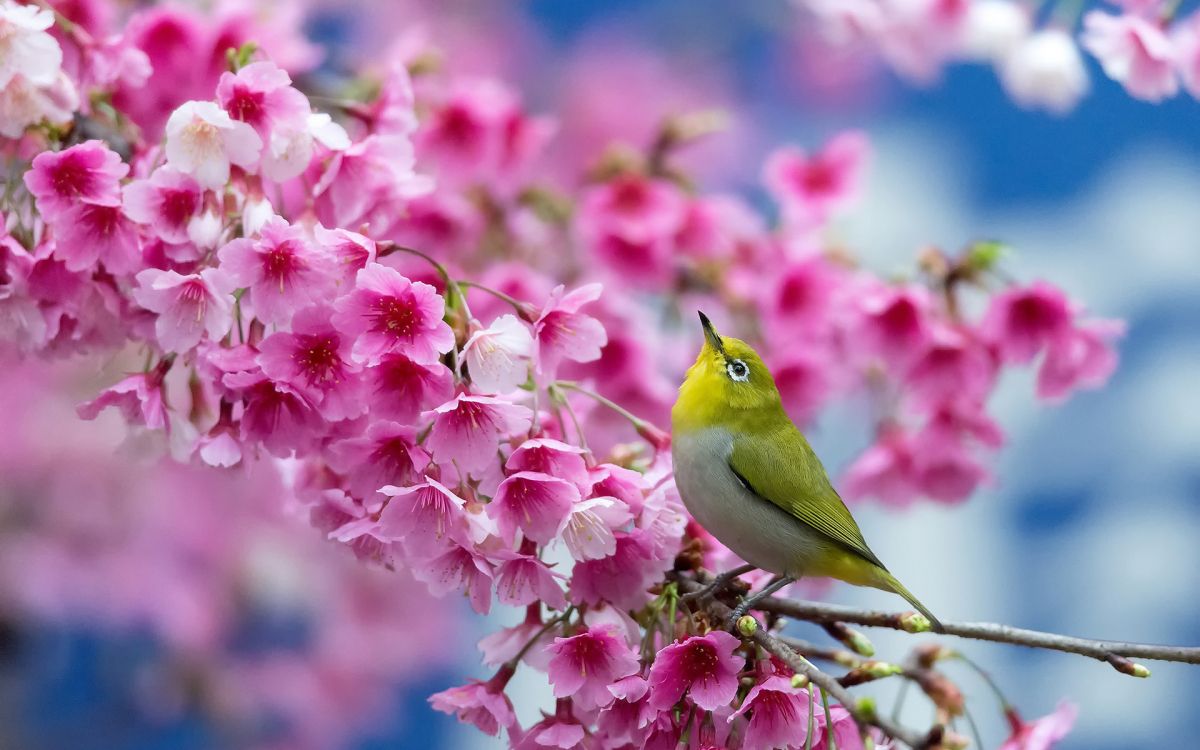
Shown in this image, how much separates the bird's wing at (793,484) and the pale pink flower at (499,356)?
33cm

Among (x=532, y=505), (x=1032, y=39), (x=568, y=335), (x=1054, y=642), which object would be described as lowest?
(x=532, y=505)

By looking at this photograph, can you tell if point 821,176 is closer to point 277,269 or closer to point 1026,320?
point 1026,320

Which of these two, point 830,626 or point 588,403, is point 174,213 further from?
point 830,626

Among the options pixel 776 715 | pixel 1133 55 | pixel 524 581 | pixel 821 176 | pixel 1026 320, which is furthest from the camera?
pixel 821 176

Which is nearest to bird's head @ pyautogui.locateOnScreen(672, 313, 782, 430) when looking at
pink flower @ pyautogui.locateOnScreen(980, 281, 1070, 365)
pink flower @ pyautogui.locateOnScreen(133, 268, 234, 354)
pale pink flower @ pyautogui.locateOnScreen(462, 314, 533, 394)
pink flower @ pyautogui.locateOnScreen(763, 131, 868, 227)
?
pale pink flower @ pyautogui.locateOnScreen(462, 314, 533, 394)

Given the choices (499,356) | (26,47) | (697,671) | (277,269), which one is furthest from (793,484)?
(26,47)

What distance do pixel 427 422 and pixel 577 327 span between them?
0.70 ft

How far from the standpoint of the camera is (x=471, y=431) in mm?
1327

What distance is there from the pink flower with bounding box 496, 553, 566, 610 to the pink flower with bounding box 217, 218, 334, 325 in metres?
0.37

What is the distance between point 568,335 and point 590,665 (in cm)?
39

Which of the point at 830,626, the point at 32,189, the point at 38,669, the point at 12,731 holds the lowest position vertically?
the point at 12,731

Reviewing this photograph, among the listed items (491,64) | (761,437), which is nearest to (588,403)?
(761,437)

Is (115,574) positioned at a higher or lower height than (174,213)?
lower

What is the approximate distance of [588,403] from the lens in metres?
1.67
